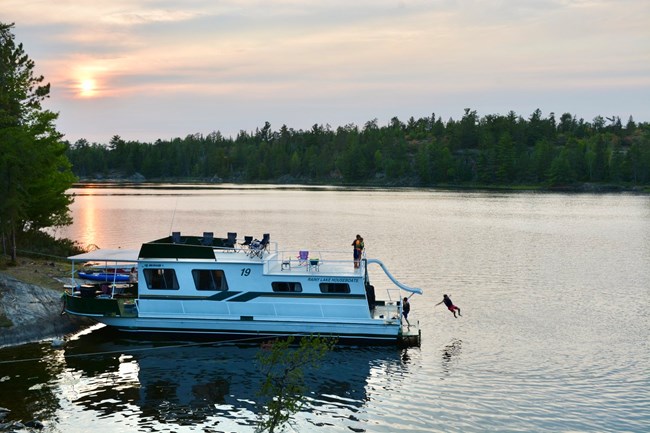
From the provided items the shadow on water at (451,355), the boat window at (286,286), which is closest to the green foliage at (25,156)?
the boat window at (286,286)

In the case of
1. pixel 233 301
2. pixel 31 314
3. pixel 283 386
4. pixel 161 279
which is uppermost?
pixel 161 279

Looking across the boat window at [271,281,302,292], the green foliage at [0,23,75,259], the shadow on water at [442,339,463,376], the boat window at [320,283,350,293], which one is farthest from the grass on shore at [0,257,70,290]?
the shadow on water at [442,339,463,376]

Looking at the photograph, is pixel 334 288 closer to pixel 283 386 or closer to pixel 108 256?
pixel 108 256

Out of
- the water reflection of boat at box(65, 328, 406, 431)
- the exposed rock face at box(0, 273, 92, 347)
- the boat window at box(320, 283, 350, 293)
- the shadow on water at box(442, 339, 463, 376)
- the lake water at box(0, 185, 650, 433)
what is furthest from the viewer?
the boat window at box(320, 283, 350, 293)

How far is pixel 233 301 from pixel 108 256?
6988mm

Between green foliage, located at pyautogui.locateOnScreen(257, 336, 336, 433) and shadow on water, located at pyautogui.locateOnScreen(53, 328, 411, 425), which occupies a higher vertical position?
green foliage, located at pyautogui.locateOnScreen(257, 336, 336, 433)

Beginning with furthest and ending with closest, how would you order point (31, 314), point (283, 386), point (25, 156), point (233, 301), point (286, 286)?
point (25, 156)
point (31, 314)
point (286, 286)
point (233, 301)
point (283, 386)

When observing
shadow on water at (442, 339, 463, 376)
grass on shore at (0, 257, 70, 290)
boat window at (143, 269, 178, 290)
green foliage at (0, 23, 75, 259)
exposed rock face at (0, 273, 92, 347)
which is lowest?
shadow on water at (442, 339, 463, 376)

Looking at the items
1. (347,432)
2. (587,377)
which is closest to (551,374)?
(587,377)

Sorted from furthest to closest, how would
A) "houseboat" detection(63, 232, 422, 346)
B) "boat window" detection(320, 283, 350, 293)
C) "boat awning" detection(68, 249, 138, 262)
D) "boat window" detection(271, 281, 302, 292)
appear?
"boat window" detection(271, 281, 302, 292), "boat window" detection(320, 283, 350, 293), "houseboat" detection(63, 232, 422, 346), "boat awning" detection(68, 249, 138, 262)

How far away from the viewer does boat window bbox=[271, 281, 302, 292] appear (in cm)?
3456

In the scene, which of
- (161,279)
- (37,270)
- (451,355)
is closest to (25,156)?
(37,270)

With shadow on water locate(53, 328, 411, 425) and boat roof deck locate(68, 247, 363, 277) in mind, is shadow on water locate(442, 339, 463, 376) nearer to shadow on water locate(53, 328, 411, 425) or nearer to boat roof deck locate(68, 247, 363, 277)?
shadow on water locate(53, 328, 411, 425)

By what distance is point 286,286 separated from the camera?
114 feet
